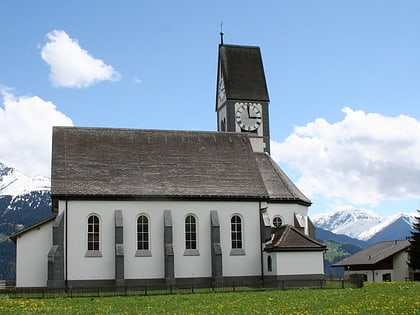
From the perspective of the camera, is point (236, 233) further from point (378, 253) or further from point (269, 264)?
point (378, 253)

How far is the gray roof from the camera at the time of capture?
5284 cm

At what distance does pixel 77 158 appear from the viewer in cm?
5416

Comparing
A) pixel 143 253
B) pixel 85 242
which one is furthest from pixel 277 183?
pixel 85 242

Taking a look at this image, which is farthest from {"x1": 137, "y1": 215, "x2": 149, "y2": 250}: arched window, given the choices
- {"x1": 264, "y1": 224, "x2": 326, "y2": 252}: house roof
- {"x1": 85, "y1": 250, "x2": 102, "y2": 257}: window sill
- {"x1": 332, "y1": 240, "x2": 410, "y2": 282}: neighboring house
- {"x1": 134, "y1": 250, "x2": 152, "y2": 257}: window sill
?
{"x1": 332, "y1": 240, "x2": 410, "y2": 282}: neighboring house

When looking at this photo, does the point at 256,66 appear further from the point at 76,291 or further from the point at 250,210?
the point at 76,291

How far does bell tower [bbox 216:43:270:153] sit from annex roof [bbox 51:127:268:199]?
6010 mm

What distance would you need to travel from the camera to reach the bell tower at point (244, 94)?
66.2 meters

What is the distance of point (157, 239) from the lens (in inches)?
2080

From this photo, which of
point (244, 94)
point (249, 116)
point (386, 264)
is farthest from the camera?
point (386, 264)

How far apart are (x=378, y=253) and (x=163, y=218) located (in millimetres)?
47341

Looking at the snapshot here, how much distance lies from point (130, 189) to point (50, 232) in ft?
22.9

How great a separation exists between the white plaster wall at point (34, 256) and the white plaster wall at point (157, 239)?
2.56m

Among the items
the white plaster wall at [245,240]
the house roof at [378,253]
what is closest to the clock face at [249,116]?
the white plaster wall at [245,240]

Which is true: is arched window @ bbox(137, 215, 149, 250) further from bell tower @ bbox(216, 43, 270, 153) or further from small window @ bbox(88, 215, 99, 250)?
bell tower @ bbox(216, 43, 270, 153)
